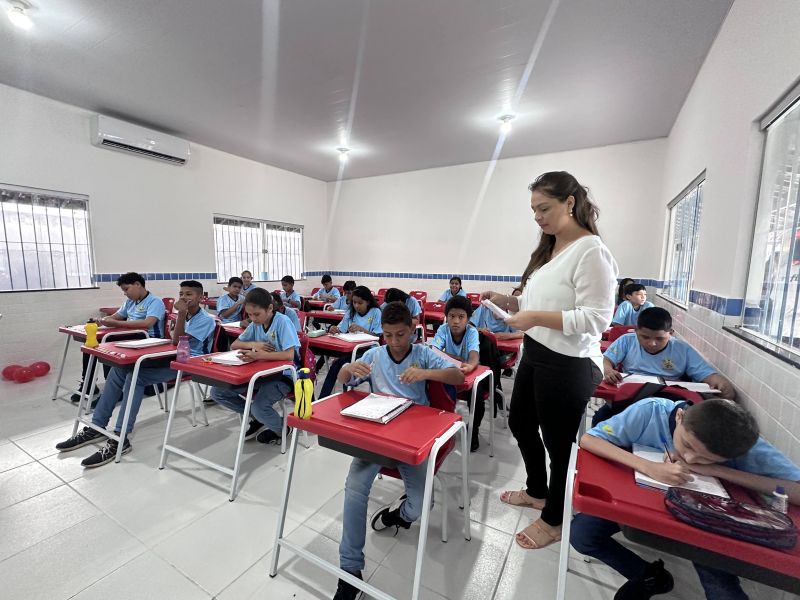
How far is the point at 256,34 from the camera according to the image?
286cm

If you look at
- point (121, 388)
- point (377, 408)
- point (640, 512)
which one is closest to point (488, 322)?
point (377, 408)

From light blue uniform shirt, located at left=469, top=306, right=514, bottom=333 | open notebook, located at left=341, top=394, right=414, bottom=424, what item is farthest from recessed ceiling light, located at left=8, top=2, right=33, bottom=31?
light blue uniform shirt, located at left=469, top=306, right=514, bottom=333

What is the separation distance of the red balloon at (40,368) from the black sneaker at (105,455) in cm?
250

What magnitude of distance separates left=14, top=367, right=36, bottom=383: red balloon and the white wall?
541 cm

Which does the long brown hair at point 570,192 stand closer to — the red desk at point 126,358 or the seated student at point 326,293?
the red desk at point 126,358

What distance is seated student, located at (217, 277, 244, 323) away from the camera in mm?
4656

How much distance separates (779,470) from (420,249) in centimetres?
649

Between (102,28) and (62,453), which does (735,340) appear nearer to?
(62,453)

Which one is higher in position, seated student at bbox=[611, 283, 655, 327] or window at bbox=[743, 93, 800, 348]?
window at bbox=[743, 93, 800, 348]

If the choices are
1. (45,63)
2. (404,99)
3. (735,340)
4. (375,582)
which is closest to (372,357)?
(375,582)

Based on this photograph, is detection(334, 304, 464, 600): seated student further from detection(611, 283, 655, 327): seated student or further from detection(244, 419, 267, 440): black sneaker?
detection(611, 283, 655, 327): seated student

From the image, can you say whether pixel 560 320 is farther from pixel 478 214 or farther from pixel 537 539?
pixel 478 214

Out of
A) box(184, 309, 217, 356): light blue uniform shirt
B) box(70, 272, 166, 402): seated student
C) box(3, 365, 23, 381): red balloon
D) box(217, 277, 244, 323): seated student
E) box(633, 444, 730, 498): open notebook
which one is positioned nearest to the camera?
box(633, 444, 730, 498): open notebook

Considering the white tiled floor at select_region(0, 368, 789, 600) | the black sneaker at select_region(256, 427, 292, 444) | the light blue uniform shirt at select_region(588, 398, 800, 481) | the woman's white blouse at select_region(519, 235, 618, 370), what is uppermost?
the woman's white blouse at select_region(519, 235, 618, 370)
